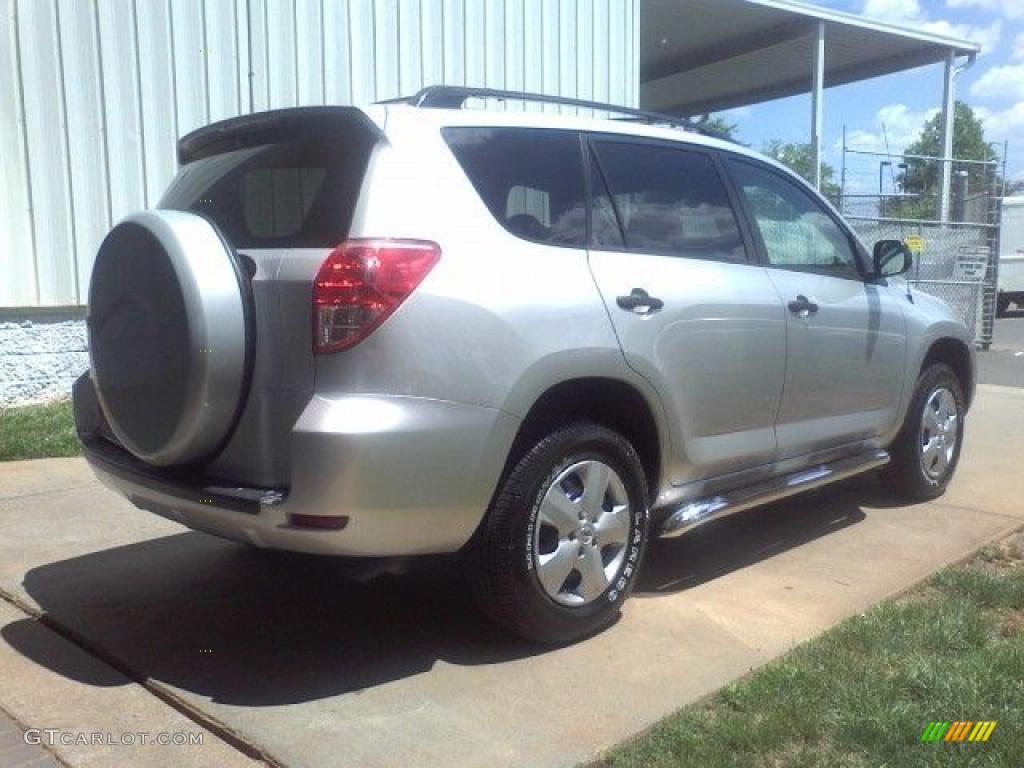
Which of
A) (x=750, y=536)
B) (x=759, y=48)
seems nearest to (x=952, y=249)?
(x=759, y=48)

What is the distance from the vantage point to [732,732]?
2975 millimetres

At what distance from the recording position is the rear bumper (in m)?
2.98

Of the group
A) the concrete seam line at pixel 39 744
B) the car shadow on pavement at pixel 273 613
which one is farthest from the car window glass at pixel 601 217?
the concrete seam line at pixel 39 744

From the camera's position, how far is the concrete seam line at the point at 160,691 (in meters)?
2.93

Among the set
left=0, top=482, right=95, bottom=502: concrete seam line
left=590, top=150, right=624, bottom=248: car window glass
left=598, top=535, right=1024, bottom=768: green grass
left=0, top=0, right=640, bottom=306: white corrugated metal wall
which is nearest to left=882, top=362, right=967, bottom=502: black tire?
left=598, top=535, right=1024, bottom=768: green grass

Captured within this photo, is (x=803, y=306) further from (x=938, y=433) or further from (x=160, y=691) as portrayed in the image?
(x=160, y=691)

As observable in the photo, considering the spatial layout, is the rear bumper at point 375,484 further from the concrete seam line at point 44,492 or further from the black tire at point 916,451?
Answer: the black tire at point 916,451

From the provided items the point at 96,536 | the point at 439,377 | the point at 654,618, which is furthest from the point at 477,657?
the point at 96,536

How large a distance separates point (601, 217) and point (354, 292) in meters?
1.18

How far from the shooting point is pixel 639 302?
3.74 m

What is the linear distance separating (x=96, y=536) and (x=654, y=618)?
2.82 meters

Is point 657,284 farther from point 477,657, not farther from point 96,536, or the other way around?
point 96,536

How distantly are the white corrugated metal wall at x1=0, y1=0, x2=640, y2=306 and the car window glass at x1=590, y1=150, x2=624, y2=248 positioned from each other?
5.59m

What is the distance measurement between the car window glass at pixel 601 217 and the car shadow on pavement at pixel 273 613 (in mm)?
1301
